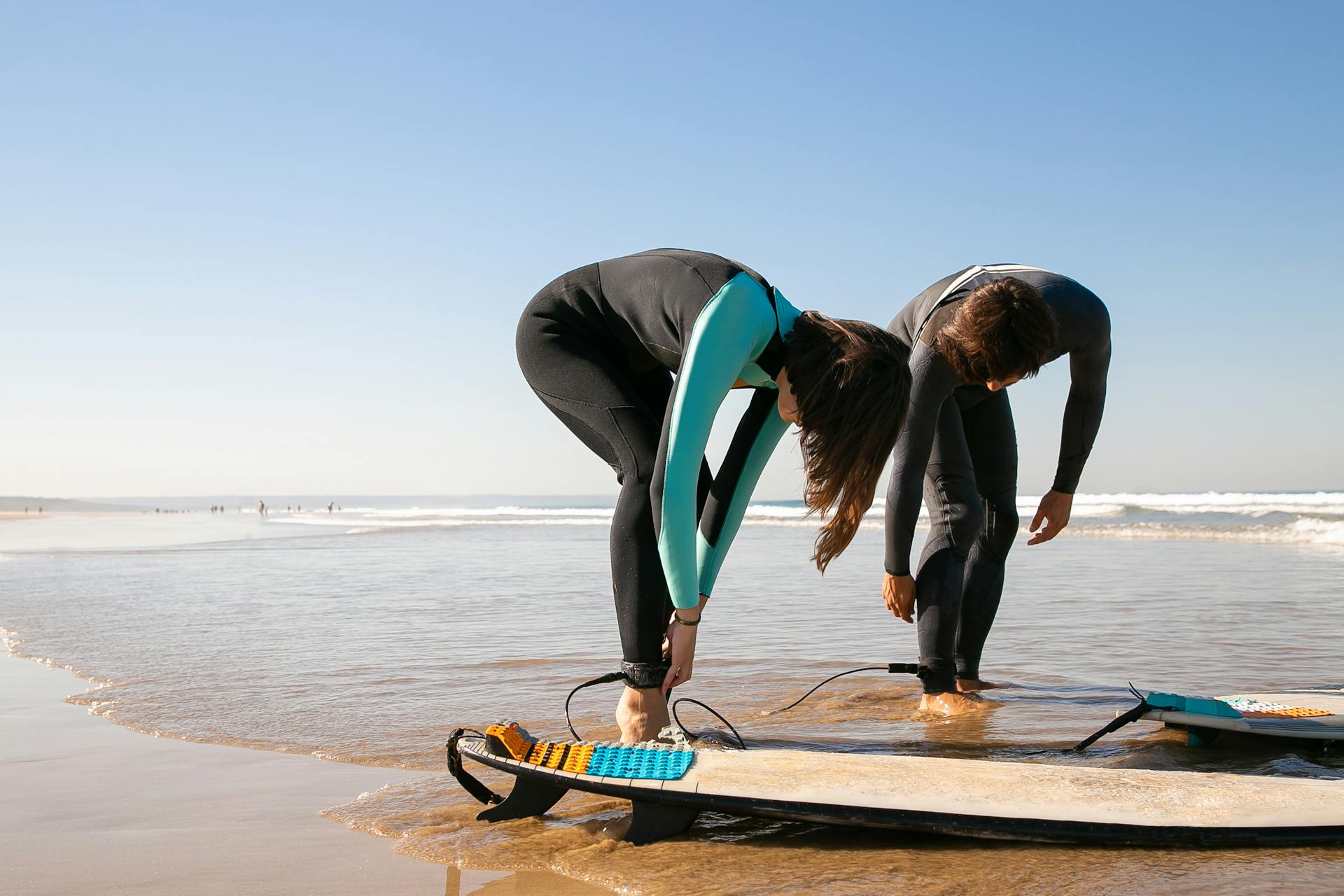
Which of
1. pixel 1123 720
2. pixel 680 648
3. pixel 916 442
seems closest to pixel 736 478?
pixel 680 648

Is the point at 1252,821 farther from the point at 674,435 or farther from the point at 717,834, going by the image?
the point at 674,435

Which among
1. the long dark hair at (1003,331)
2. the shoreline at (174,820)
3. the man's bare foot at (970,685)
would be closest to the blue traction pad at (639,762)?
the shoreline at (174,820)

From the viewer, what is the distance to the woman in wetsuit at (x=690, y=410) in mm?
2205

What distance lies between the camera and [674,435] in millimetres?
2195

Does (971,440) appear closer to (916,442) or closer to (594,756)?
(916,442)

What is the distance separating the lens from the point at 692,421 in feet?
7.20

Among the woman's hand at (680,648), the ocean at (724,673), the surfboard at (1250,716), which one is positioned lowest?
the ocean at (724,673)

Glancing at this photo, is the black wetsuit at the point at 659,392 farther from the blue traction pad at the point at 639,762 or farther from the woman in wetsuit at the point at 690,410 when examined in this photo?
the blue traction pad at the point at 639,762

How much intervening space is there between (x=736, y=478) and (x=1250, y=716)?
4.97 feet

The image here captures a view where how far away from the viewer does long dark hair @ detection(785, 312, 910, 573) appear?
7.49ft

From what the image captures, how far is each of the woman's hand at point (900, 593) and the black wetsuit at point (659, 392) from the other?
2.95ft

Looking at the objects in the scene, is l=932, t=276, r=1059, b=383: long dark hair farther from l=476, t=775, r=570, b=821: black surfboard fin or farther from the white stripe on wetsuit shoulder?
l=476, t=775, r=570, b=821: black surfboard fin

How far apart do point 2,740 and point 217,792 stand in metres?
1.07

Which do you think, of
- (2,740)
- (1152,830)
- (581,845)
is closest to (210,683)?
(2,740)
